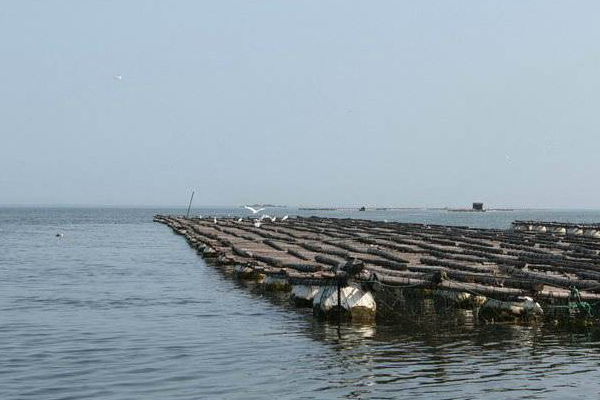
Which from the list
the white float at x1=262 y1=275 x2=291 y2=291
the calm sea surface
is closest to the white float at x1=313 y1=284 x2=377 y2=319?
the calm sea surface

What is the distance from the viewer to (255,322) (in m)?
28.5

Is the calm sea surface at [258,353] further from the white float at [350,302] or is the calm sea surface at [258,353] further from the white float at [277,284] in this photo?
the white float at [277,284]

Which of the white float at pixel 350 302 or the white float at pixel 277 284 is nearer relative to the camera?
the white float at pixel 350 302

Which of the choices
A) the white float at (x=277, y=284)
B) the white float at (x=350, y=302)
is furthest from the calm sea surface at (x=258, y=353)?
the white float at (x=277, y=284)

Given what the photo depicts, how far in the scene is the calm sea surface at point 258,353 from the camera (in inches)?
717

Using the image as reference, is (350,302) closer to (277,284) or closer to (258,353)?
(258,353)

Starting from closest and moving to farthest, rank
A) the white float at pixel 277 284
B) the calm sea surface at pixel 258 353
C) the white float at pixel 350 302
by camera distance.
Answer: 1. the calm sea surface at pixel 258 353
2. the white float at pixel 350 302
3. the white float at pixel 277 284

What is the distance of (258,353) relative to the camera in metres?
22.5

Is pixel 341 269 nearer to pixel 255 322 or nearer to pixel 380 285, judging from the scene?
pixel 380 285

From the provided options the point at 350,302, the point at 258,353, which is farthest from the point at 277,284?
the point at 258,353

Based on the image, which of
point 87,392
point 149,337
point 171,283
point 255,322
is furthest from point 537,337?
point 171,283

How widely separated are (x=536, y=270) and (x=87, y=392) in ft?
89.2

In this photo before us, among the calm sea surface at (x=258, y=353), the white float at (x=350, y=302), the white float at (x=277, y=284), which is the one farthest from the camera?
the white float at (x=277, y=284)

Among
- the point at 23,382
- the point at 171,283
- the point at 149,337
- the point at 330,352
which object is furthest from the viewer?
the point at 171,283
